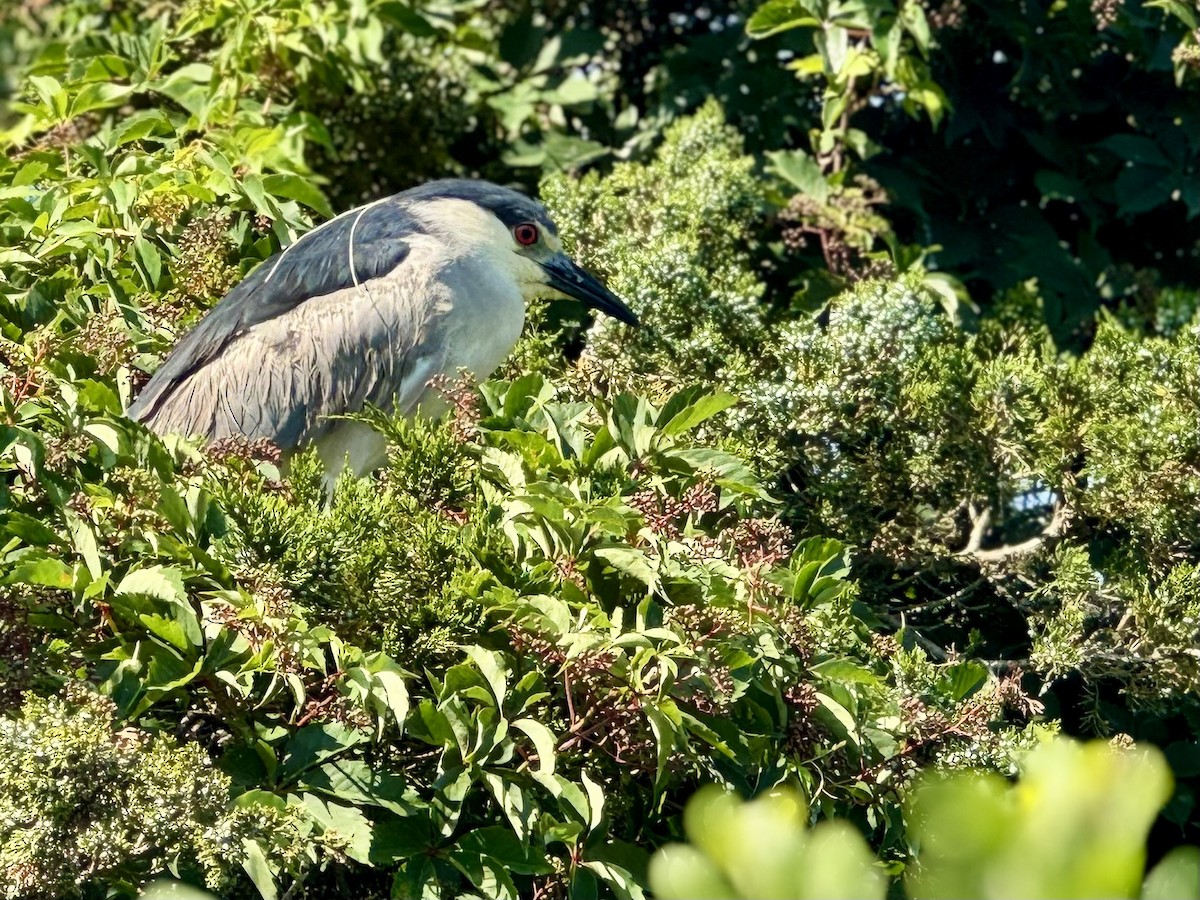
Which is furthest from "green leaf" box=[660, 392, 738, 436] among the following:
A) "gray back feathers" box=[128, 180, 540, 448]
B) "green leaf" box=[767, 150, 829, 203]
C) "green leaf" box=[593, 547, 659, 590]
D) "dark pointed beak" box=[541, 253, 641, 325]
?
"green leaf" box=[767, 150, 829, 203]

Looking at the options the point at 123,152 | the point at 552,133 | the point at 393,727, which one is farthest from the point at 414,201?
the point at 393,727

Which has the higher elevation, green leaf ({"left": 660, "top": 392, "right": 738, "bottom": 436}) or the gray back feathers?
green leaf ({"left": 660, "top": 392, "right": 738, "bottom": 436})

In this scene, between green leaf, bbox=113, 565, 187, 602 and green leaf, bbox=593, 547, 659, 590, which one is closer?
green leaf, bbox=113, 565, 187, 602

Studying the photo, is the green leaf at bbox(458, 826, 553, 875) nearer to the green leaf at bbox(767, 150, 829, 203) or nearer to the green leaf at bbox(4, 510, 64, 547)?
the green leaf at bbox(4, 510, 64, 547)

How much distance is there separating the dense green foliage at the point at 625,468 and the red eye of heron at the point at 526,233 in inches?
7.2

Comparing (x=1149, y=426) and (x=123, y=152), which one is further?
(x=123, y=152)

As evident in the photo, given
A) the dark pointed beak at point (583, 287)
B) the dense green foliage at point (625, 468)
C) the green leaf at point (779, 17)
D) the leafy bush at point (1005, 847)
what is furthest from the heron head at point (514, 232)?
the leafy bush at point (1005, 847)

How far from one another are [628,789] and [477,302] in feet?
4.92

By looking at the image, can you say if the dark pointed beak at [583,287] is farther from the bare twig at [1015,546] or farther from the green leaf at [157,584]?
the green leaf at [157,584]

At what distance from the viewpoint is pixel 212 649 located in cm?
253

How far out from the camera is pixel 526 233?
165 inches

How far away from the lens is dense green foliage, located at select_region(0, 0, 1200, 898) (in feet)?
8.30

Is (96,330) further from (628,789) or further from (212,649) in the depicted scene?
(628,789)

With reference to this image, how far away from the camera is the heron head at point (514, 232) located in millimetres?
4121
